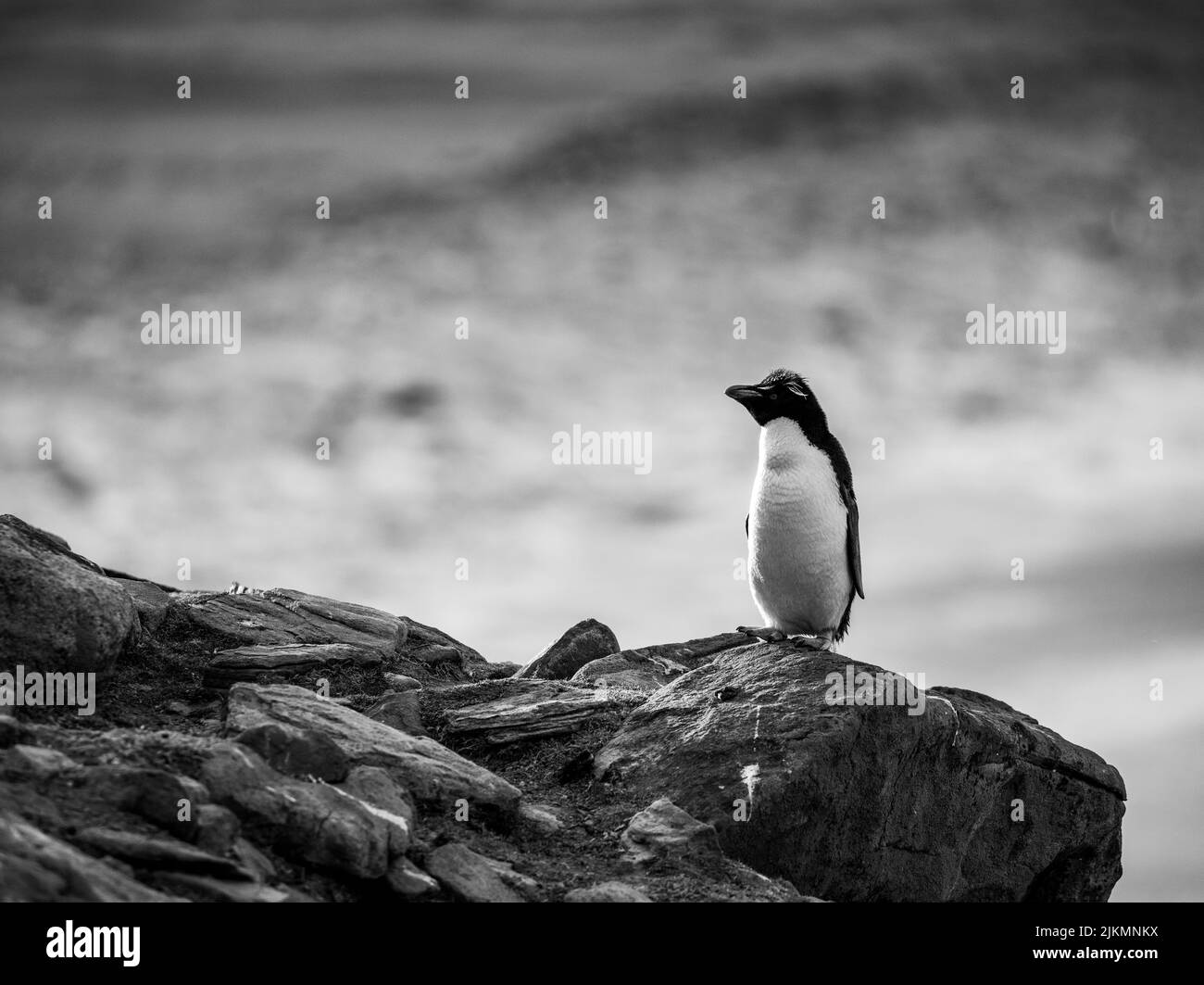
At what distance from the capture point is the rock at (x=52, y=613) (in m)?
10.2

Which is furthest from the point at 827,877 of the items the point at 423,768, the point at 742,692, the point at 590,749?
the point at 423,768

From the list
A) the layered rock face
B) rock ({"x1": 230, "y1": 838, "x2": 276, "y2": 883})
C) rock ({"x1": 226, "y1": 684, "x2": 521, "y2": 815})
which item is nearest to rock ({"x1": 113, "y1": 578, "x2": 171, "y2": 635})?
the layered rock face

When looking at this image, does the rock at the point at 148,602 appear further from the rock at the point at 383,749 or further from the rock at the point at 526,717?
the rock at the point at 526,717

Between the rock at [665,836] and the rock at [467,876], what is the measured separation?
1570mm

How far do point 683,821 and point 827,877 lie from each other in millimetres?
2323

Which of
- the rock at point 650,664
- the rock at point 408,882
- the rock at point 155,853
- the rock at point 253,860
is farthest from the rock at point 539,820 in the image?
the rock at point 650,664

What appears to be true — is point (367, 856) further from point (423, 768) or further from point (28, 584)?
point (28, 584)

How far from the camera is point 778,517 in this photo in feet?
40.9

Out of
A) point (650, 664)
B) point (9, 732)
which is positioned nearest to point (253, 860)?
point (9, 732)

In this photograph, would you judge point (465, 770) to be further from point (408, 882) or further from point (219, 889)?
point (219, 889)

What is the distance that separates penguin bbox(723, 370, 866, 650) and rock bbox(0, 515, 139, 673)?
732 cm

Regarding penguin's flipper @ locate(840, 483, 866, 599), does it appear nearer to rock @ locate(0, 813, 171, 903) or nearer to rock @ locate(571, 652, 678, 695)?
rock @ locate(571, 652, 678, 695)

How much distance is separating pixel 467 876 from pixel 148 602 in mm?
6434
